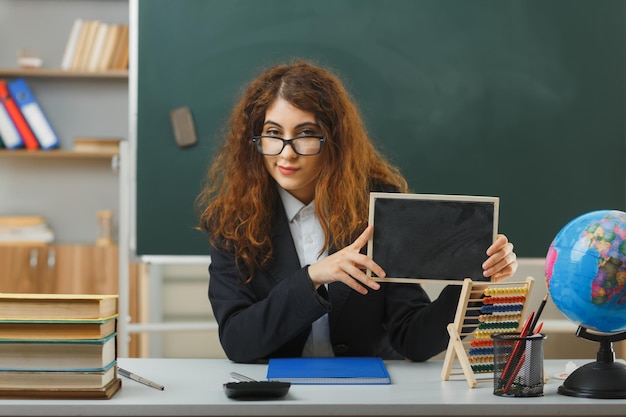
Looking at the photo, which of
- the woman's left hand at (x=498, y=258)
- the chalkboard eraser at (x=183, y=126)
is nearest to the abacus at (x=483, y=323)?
the woman's left hand at (x=498, y=258)

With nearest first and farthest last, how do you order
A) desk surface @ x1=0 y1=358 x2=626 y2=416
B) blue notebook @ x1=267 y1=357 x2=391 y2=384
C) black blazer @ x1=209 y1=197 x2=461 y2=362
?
1. desk surface @ x1=0 y1=358 x2=626 y2=416
2. blue notebook @ x1=267 y1=357 x2=391 y2=384
3. black blazer @ x1=209 y1=197 x2=461 y2=362

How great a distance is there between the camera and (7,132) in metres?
4.50

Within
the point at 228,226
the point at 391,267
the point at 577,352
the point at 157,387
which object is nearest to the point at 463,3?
the point at 577,352

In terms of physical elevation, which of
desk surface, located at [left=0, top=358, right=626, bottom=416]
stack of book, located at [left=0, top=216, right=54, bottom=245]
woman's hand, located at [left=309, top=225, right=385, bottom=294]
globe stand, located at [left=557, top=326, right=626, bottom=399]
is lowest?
stack of book, located at [left=0, top=216, right=54, bottom=245]

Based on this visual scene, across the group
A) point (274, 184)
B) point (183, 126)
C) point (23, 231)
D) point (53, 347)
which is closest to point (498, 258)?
point (274, 184)

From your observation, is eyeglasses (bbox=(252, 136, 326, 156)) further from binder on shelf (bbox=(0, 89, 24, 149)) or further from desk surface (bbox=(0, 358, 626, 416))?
binder on shelf (bbox=(0, 89, 24, 149))

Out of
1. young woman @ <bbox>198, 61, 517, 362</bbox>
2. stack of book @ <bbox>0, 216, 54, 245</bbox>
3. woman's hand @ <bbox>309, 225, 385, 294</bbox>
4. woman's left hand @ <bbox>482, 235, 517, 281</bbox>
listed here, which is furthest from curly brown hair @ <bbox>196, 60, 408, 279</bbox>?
stack of book @ <bbox>0, 216, 54, 245</bbox>

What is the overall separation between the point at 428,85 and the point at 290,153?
165cm

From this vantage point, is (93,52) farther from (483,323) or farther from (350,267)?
(483,323)

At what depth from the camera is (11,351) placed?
154 centimetres

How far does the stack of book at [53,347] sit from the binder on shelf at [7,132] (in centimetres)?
316

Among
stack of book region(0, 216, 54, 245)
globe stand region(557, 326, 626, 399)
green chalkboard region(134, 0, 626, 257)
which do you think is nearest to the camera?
globe stand region(557, 326, 626, 399)

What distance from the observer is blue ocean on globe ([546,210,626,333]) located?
4.96 feet

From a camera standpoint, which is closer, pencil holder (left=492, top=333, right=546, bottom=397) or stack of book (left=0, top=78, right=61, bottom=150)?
pencil holder (left=492, top=333, right=546, bottom=397)
